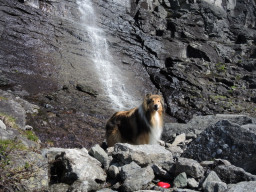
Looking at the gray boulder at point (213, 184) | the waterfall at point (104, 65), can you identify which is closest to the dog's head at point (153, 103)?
the gray boulder at point (213, 184)

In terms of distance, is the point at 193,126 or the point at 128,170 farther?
the point at 193,126

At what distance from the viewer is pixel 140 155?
4.87 m

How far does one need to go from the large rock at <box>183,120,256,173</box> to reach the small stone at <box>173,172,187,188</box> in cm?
125

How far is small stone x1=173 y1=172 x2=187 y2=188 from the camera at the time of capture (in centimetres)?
402

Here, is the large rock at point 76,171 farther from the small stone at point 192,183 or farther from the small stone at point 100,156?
the small stone at point 192,183

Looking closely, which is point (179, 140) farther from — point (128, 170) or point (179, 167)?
point (128, 170)

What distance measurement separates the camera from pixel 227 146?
5062 mm

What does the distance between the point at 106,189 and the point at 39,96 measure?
12046mm

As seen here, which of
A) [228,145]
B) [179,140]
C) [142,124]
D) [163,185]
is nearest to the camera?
[163,185]

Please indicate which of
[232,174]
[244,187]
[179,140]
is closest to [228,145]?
[232,174]

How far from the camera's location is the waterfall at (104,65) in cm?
1898

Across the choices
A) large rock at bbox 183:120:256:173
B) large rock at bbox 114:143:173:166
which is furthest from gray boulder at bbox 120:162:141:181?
large rock at bbox 183:120:256:173

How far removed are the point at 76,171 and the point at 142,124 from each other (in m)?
3.32

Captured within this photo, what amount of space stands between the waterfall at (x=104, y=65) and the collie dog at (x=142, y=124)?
9200 mm
